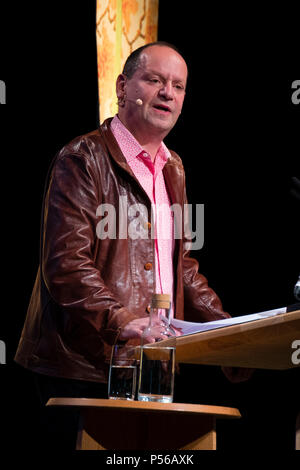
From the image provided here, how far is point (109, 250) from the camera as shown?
7.85 ft

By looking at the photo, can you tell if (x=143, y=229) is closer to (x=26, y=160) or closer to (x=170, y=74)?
(x=170, y=74)

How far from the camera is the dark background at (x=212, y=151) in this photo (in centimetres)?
304

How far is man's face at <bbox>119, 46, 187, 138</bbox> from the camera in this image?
8.38 ft

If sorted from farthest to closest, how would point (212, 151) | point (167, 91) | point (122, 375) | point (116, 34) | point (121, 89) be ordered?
point (212, 151)
point (116, 34)
point (121, 89)
point (167, 91)
point (122, 375)

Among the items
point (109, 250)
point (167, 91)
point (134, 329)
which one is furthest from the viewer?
point (167, 91)

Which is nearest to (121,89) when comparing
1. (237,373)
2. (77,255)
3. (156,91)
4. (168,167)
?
(156,91)

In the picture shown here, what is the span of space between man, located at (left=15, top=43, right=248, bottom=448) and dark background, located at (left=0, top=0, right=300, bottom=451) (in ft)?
1.94

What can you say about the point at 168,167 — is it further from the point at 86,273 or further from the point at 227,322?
the point at 227,322

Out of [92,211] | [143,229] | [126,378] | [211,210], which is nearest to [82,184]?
[92,211]

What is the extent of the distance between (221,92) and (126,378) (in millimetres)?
1988

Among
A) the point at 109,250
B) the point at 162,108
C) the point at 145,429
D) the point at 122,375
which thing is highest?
the point at 162,108

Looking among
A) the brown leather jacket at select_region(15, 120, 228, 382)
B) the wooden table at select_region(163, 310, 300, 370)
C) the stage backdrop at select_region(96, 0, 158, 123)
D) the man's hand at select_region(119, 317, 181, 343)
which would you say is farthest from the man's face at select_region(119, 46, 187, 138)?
the wooden table at select_region(163, 310, 300, 370)

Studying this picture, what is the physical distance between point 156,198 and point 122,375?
0.88 m

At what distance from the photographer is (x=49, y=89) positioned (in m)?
3.12
